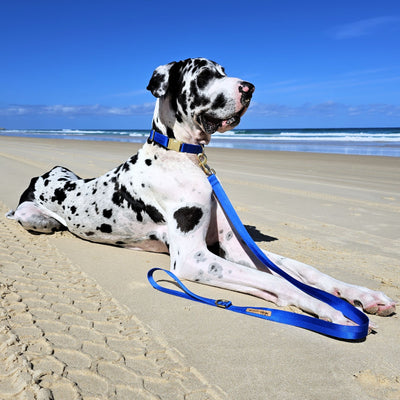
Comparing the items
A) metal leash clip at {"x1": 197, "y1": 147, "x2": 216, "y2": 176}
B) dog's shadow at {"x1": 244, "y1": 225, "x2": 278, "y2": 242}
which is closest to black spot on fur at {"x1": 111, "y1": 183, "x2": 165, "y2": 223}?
metal leash clip at {"x1": 197, "y1": 147, "x2": 216, "y2": 176}

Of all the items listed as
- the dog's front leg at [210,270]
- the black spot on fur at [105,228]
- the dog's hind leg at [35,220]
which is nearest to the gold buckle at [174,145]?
the dog's front leg at [210,270]

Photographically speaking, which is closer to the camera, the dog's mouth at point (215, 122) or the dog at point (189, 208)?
the dog at point (189, 208)

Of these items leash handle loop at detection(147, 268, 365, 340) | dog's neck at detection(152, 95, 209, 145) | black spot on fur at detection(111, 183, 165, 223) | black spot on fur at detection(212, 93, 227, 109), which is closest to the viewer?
leash handle loop at detection(147, 268, 365, 340)

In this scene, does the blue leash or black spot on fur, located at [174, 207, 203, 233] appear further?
black spot on fur, located at [174, 207, 203, 233]

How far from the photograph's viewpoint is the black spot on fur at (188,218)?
11.3 ft

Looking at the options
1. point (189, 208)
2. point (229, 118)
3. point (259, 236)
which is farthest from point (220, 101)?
point (259, 236)

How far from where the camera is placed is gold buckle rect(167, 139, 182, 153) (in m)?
3.68

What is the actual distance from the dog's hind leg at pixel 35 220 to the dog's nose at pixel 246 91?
2899 mm

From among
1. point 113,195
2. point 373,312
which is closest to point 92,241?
point 113,195

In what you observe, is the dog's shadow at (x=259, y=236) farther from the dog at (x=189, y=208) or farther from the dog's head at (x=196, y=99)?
the dog's head at (x=196, y=99)

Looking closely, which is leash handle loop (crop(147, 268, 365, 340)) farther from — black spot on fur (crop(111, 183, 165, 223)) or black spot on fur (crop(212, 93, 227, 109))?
black spot on fur (crop(212, 93, 227, 109))

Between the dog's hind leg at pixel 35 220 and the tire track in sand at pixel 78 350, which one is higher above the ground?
the dog's hind leg at pixel 35 220

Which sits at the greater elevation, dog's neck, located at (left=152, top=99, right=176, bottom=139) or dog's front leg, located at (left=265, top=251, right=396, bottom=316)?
dog's neck, located at (left=152, top=99, right=176, bottom=139)

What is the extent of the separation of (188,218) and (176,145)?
756mm
